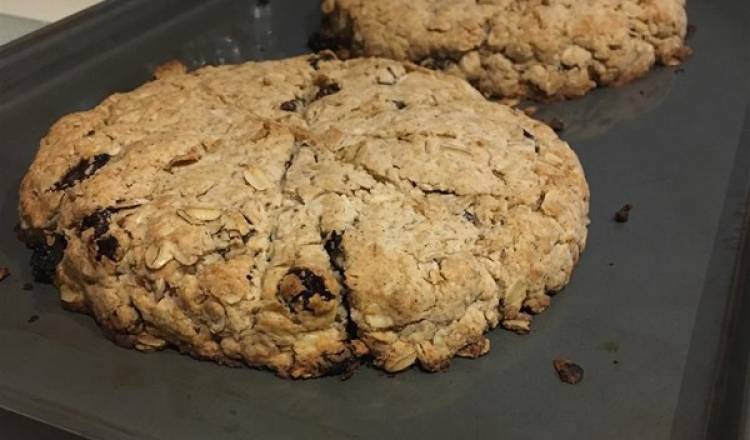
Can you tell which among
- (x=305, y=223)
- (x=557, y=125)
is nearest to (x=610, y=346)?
(x=305, y=223)

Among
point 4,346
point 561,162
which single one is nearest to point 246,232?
point 4,346

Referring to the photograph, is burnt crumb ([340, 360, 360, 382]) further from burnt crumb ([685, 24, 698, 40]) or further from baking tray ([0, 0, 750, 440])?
burnt crumb ([685, 24, 698, 40])

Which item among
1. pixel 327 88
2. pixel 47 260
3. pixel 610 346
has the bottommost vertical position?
pixel 610 346

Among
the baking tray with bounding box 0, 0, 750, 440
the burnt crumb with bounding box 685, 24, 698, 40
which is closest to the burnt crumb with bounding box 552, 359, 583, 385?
the baking tray with bounding box 0, 0, 750, 440

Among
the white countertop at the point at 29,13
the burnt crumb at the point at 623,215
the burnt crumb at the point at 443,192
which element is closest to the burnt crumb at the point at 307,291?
the burnt crumb at the point at 443,192

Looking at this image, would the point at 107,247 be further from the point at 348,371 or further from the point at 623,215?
the point at 623,215
